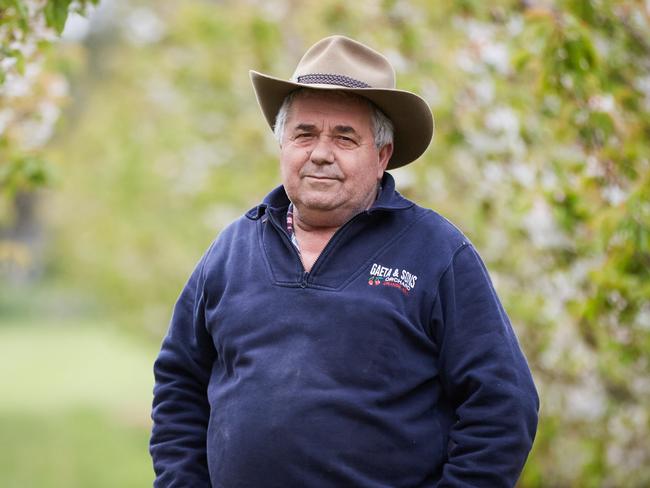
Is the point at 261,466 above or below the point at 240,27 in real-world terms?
below

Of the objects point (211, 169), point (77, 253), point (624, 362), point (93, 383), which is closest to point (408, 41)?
point (624, 362)

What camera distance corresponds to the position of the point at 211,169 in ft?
41.1

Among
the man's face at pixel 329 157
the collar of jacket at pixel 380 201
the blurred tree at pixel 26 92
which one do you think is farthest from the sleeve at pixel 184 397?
the blurred tree at pixel 26 92

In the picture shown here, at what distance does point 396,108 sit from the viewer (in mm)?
2998

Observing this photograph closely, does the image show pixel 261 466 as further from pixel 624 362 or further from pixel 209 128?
pixel 209 128

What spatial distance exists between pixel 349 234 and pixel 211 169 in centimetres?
979

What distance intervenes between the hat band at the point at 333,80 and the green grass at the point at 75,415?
7713 mm

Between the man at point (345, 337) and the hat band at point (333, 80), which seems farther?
the hat band at point (333, 80)

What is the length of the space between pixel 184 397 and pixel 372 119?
40.8 inches

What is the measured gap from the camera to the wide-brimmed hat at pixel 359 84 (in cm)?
293

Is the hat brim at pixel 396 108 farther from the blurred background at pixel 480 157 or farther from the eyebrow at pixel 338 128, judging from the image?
the blurred background at pixel 480 157

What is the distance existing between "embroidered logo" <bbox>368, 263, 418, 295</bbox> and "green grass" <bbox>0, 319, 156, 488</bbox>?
7.68 metres

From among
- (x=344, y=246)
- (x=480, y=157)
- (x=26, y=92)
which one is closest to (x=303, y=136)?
(x=344, y=246)

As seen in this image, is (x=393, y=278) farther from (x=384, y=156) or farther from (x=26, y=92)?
(x=26, y=92)
